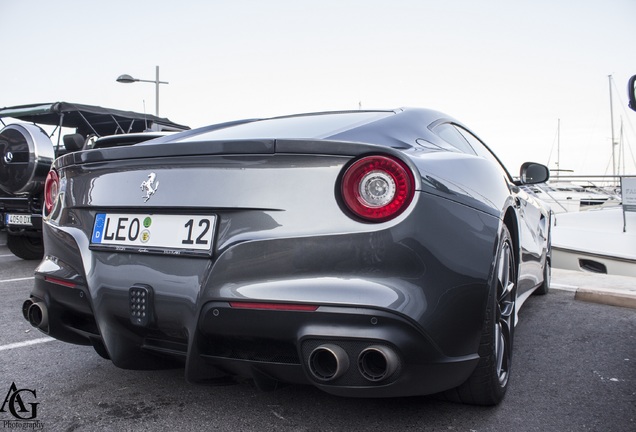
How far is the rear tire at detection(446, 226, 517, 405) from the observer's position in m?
2.07

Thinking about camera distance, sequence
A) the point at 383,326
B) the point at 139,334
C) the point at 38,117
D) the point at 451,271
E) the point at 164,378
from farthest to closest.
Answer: the point at 38,117 → the point at 164,378 → the point at 139,334 → the point at 451,271 → the point at 383,326

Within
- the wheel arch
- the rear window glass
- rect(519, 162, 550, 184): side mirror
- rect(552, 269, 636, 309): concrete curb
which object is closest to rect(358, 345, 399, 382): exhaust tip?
the rear window glass

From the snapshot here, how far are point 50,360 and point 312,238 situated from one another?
1918mm

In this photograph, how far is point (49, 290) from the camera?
2.34 metres

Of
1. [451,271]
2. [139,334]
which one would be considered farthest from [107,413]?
[451,271]

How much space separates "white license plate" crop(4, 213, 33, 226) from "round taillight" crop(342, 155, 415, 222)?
18.6ft

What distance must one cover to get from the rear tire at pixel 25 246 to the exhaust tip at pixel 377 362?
252 inches

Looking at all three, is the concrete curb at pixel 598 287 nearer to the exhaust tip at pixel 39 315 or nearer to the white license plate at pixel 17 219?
the exhaust tip at pixel 39 315

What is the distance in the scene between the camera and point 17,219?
6574mm

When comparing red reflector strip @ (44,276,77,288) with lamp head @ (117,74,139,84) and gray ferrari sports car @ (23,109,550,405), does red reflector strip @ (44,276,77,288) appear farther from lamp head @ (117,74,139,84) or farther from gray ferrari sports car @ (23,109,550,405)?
lamp head @ (117,74,139,84)

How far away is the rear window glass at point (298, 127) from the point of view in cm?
227

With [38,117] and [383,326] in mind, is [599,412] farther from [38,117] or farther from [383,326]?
[38,117]

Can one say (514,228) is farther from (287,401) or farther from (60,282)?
(60,282)

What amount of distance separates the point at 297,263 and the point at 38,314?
49.9 inches
